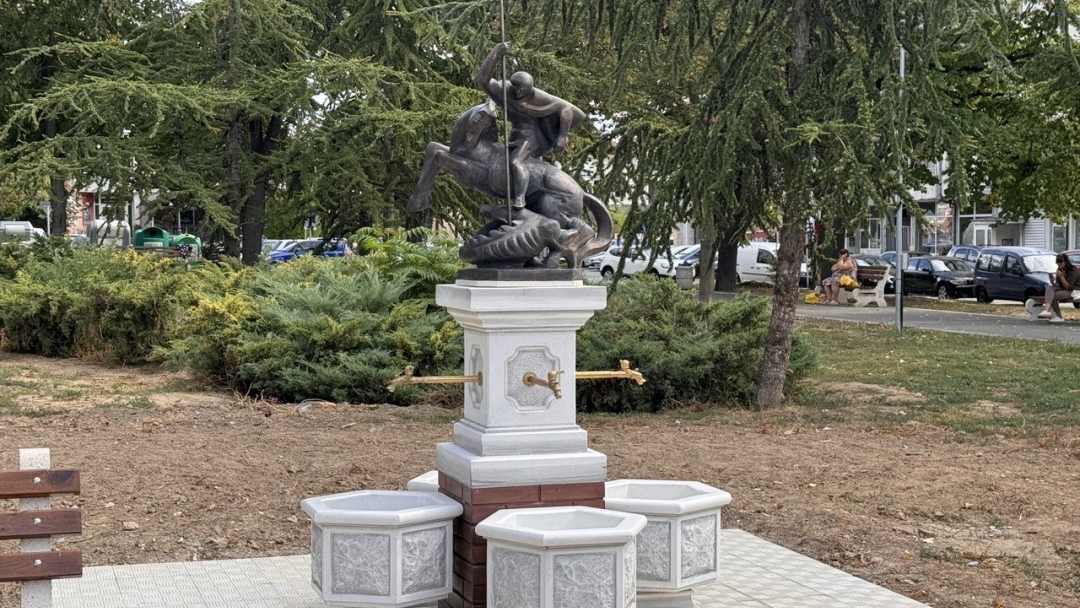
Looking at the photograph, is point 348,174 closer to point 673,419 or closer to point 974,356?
point 974,356

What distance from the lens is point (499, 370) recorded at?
595cm

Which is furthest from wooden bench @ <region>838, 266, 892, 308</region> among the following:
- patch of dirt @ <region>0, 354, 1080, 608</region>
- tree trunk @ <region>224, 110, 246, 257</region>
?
patch of dirt @ <region>0, 354, 1080, 608</region>

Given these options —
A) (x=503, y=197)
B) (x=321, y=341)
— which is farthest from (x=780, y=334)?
(x=503, y=197)

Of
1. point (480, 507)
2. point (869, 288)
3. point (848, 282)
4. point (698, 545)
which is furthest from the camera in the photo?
point (869, 288)

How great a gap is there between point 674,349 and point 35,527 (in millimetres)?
8896

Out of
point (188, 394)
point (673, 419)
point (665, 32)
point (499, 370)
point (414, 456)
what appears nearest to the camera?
point (499, 370)

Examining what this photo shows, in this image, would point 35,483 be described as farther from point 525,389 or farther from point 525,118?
point 525,118

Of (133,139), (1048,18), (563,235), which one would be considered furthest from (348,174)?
(563,235)

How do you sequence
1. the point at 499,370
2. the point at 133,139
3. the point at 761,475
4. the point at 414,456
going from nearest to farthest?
the point at 499,370
the point at 761,475
the point at 414,456
the point at 133,139

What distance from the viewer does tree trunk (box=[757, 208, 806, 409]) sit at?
1356cm

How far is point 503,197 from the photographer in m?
6.60

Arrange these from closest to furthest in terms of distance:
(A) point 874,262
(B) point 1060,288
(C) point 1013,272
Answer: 1. (B) point 1060,288
2. (C) point 1013,272
3. (A) point 874,262

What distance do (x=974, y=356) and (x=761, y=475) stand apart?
34.2 feet

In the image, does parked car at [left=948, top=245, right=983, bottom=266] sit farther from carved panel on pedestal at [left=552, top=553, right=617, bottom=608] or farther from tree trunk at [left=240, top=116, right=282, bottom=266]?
carved panel on pedestal at [left=552, top=553, right=617, bottom=608]
